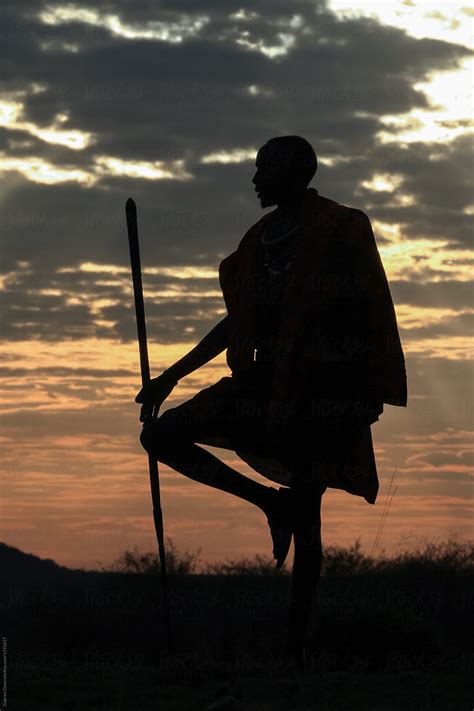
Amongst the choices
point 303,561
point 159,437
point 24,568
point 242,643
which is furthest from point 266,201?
point 24,568

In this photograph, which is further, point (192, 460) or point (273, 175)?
point (273, 175)

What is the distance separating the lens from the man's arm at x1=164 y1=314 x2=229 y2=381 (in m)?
8.94

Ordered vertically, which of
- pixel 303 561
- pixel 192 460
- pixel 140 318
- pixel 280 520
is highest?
pixel 140 318

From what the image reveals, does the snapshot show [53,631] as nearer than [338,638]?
No

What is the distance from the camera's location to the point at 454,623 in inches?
660

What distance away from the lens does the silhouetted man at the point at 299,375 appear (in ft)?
27.2

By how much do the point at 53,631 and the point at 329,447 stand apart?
1089 cm

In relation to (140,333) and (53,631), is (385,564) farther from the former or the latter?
(140,333)

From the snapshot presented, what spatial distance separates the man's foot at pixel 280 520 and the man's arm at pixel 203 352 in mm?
1219

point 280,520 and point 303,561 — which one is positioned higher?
point 280,520

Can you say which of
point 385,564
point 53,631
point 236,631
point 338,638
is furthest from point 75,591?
point 338,638

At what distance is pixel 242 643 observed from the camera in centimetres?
1606

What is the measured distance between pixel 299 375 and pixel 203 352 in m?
1.00

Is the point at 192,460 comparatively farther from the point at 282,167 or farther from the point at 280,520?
the point at 282,167
